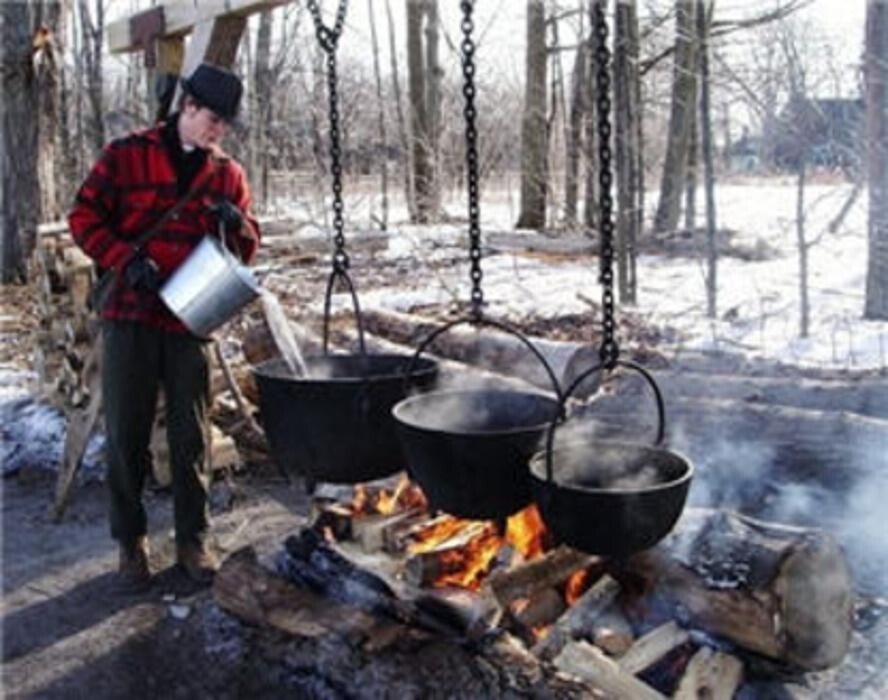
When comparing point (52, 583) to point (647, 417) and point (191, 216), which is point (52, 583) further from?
point (647, 417)

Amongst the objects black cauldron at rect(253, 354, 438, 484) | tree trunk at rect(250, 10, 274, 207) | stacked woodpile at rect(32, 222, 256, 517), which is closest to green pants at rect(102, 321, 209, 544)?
black cauldron at rect(253, 354, 438, 484)

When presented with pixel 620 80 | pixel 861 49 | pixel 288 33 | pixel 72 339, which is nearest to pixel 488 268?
pixel 620 80

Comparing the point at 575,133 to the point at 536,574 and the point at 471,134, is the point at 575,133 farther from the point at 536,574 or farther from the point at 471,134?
the point at 536,574

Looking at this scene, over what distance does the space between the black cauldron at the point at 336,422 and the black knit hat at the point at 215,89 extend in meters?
1.19

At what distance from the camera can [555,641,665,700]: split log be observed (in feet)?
9.39

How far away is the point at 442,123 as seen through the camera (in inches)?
794

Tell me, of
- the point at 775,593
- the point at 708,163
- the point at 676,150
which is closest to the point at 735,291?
the point at 708,163

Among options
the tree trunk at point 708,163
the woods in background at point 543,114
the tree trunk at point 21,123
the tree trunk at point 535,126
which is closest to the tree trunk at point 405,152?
the woods in background at point 543,114

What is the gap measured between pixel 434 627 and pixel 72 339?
3.93 metres

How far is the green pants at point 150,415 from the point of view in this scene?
13.4ft

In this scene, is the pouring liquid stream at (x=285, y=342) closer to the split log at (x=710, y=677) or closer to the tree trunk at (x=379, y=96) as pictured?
the split log at (x=710, y=677)

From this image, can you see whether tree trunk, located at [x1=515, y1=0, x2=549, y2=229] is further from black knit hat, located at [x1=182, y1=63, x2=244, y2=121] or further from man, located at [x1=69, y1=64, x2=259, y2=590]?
black knit hat, located at [x1=182, y1=63, x2=244, y2=121]

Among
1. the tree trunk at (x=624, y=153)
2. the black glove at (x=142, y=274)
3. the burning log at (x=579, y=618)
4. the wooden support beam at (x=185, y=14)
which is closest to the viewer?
the burning log at (x=579, y=618)

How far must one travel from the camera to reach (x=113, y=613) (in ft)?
13.4
